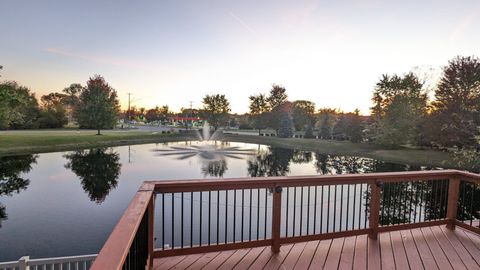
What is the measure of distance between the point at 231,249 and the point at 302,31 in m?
11.7

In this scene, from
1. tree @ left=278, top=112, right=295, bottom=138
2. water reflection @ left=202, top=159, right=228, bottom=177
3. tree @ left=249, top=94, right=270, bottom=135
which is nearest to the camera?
water reflection @ left=202, top=159, right=228, bottom=177

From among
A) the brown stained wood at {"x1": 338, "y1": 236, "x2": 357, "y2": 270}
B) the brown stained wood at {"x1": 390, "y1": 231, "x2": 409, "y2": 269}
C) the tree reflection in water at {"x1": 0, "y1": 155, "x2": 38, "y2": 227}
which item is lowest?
the tree reflection in water at {"x1": 0, "y1": 155, "x2": 38, "y2": 227}

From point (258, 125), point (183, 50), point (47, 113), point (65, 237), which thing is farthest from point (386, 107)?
point (47, 113)

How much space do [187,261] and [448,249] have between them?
3.27 m

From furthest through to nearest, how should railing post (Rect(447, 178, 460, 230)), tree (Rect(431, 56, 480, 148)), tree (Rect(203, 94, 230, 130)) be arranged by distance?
tree (Rect(203, 94, 230, 130)) → tree (Rect(431, 56, 480, 148)) → railing post (Rect(447, 178, 460, 230))

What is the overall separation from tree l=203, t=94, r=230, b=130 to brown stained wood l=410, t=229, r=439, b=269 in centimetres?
4631

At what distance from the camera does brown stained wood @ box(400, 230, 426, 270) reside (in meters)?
2.92

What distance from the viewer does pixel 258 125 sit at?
4866cm

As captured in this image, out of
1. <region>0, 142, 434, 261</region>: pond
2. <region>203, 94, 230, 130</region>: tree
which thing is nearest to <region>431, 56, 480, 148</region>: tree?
<region>0, 142, 434, 261</region>: pond

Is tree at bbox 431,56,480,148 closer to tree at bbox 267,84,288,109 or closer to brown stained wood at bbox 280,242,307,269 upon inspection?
tree at bbox 267,84,288,109

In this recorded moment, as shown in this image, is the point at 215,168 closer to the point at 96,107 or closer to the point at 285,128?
the point at 96,107

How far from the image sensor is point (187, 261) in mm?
2818

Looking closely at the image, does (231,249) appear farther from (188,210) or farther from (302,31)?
(302,31)

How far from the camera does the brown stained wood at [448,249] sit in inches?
116
